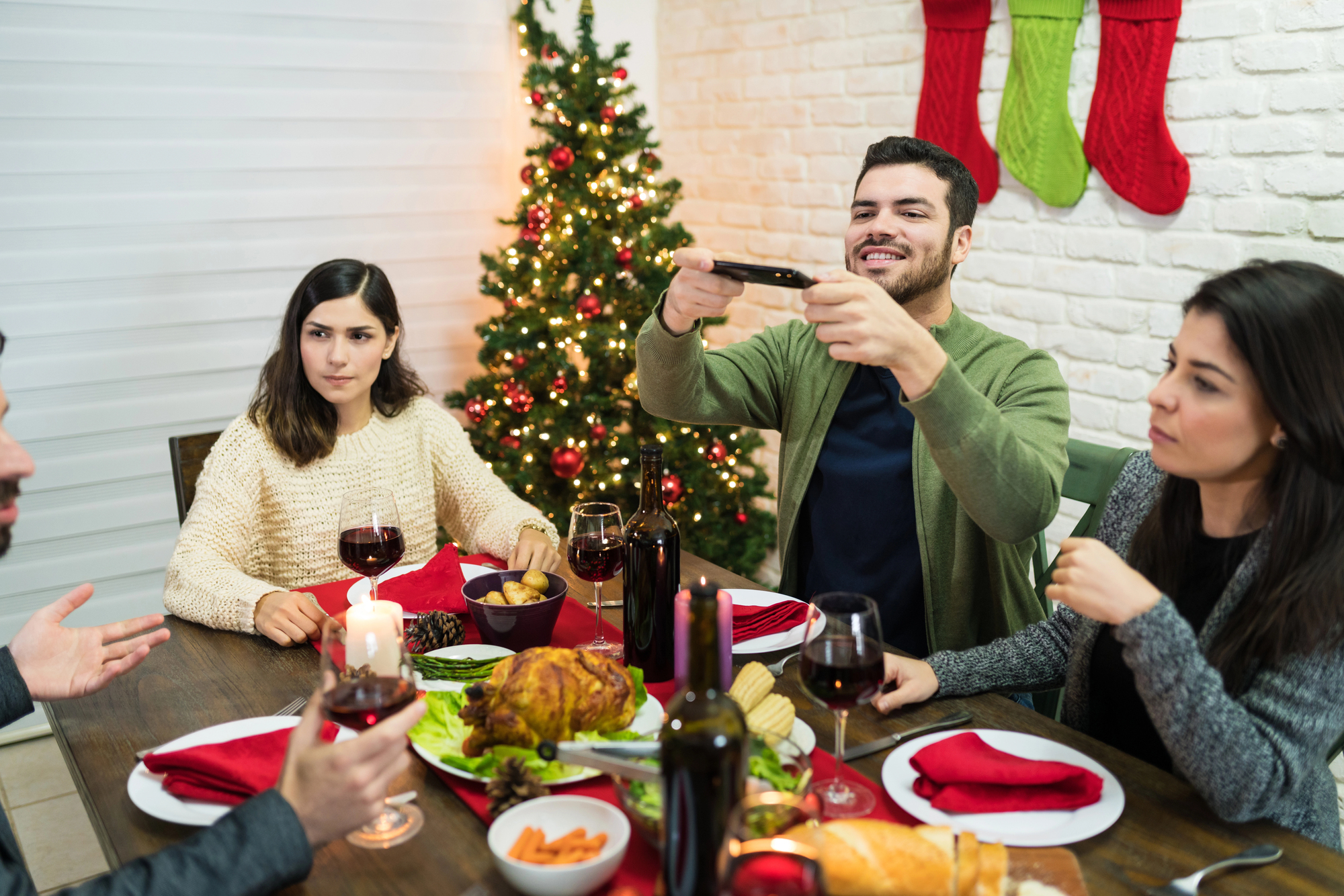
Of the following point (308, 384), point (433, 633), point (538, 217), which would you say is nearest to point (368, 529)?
point (433, 633)

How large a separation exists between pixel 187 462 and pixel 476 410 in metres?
1.25

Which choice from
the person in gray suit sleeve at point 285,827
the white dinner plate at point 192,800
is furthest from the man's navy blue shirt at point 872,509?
the person in gray suit sleeve at point 285,827

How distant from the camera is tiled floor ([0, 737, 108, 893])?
95.8 inches

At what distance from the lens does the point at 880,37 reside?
122 inches

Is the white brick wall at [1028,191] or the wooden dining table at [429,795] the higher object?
the white brick wall at [1028,191]

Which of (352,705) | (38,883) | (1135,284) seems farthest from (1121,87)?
(38,883)

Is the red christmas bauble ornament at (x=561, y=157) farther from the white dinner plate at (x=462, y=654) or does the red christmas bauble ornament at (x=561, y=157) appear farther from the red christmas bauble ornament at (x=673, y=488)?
the white dinner plate at (x=462, y=654)

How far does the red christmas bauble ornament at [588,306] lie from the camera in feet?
10.4

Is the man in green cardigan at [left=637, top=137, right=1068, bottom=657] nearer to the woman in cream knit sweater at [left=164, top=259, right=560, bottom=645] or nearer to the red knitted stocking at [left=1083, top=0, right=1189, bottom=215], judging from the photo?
the woman in cream knit sweater at [left=164, top=259, right=560, bottom=645]

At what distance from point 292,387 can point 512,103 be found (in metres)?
1.93

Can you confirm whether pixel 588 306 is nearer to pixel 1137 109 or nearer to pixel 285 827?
pixel 1137 109

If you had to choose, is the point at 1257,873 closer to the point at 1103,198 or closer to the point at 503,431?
the point at 1103,198

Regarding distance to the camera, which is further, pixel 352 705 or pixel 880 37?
pixel 880 37

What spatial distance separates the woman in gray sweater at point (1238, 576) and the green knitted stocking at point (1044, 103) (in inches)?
58.0
